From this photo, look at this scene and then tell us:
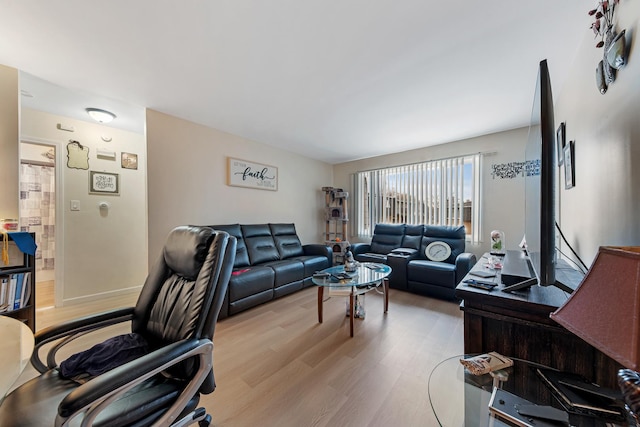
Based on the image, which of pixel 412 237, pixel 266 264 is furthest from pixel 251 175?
pixel 412 237

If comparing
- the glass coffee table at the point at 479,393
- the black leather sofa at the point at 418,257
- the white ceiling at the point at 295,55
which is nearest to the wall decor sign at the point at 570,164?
the white ceiling at the point at 295,55

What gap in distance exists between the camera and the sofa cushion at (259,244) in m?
3.31

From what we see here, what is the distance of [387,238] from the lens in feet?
13.6

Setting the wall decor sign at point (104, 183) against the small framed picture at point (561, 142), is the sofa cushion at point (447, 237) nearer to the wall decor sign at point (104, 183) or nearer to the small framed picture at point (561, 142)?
the small framed picture at point (561, 142)

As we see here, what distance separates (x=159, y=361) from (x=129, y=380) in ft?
0.28

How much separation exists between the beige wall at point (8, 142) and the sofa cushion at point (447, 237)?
15.2 ft

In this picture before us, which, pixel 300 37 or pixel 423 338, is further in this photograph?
pixel 423 338

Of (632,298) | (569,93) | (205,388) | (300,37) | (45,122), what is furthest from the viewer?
(45,122)

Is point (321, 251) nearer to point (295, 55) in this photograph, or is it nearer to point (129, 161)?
point (295, 55)

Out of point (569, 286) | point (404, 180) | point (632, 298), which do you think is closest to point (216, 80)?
point (632, 298)

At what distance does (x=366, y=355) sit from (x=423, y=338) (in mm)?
619

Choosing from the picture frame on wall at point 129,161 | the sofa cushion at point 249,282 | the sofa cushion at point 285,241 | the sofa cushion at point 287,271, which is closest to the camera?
the sofa cushion at point 249,282

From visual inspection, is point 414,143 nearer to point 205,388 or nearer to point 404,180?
point 404,180

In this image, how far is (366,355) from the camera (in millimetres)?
1852
